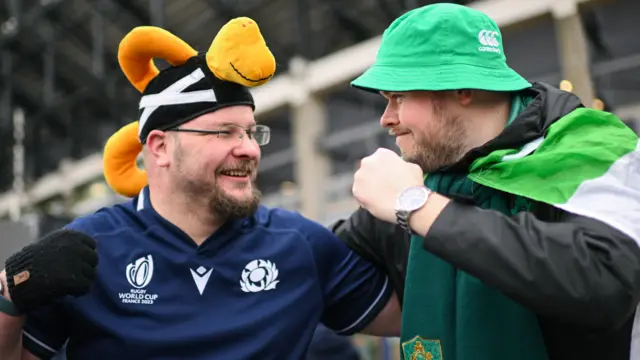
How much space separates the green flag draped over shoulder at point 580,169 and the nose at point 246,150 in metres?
0.68

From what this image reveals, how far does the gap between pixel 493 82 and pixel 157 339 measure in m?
1.00

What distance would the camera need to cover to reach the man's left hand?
124 centimetres

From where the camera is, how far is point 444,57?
55.7 inches

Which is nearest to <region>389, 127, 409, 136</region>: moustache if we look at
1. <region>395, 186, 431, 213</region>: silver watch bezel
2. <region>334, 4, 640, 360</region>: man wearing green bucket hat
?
<region>334, 4, 640, 360</region>: man wearing green bucket hat

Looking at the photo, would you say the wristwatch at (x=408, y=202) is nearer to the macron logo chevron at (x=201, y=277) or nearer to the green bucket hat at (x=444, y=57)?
the green bucket hat at (x=444, y=57)

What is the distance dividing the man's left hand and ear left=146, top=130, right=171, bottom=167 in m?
0.72

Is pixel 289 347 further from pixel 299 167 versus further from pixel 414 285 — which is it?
pixel 299 167

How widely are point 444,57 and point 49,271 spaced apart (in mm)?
1001

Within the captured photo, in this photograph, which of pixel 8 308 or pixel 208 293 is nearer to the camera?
pixel 8 308

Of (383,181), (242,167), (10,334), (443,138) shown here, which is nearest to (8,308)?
(10,334)

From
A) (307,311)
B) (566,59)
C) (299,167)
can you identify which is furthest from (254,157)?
(299,167)

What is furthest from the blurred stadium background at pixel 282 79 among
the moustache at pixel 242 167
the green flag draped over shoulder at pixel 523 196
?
the moustache at pixel 242 167

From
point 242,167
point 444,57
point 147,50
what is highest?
point 147,50

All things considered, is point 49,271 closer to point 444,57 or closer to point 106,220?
point 106,220
